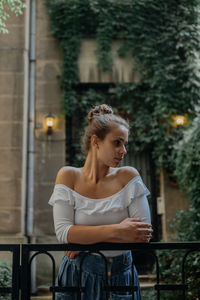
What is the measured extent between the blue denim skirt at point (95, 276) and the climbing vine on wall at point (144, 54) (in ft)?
19.2

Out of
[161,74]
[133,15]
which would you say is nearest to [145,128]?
[161,74]

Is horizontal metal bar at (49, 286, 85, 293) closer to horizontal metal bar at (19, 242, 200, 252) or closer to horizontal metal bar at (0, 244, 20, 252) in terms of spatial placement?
horizontal metal bar at (19, 242, 200, 252)

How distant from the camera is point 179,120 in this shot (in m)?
7.91

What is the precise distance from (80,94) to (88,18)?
179cm

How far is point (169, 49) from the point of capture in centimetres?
826

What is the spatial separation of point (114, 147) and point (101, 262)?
0.68 m

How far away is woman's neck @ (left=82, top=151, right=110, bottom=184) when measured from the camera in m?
2.17

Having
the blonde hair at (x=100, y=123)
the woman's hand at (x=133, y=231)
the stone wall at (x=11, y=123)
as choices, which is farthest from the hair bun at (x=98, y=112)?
the stone wall at (x=11, y=123)

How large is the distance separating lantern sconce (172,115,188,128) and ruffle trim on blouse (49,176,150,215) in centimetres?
604

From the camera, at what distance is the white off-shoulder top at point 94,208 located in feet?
6.76

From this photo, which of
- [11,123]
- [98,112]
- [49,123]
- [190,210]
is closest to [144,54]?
[49,123]

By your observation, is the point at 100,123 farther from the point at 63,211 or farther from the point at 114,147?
the point at 63,211

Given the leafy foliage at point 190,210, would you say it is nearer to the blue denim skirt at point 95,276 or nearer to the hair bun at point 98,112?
the blue denim skirt at point 95,276

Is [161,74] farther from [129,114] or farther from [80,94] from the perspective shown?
[80,94]
